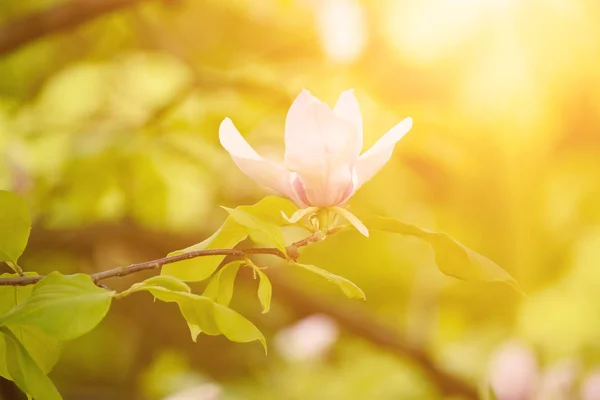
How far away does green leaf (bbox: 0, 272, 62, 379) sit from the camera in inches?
17.2

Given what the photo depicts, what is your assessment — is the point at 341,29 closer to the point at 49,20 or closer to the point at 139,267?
the point at 49,20

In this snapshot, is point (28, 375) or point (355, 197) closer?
point (28, 375)

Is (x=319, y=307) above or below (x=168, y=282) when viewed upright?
A: above

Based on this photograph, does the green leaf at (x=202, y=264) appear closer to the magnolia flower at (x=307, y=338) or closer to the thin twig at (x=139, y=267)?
the thin twig at (x=139, y=267)

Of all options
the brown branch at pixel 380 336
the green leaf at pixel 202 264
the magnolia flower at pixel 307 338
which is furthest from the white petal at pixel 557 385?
the green leaf at pixel 202 264

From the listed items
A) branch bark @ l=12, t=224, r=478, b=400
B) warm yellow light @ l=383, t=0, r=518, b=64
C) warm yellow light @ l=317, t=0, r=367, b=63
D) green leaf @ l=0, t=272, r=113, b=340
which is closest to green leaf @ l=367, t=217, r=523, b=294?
green leaf @ l=0, t=272, r=113, b=340

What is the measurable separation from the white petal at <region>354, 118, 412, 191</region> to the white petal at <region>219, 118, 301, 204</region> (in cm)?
4

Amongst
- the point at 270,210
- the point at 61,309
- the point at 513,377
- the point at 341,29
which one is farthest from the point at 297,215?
the point at 341,29

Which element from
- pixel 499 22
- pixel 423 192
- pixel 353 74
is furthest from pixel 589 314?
pixel 353 74

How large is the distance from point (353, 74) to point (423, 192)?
652 mm

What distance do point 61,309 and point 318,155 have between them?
155 mm

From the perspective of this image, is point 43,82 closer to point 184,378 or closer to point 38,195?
point 38,195

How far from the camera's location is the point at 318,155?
447 mm

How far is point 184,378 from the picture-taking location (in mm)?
1858
